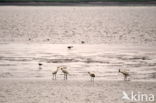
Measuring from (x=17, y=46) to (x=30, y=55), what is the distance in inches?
198

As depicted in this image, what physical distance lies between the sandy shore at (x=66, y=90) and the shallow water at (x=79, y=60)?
1.71 meters

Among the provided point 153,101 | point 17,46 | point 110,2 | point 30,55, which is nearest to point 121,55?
point 30,55

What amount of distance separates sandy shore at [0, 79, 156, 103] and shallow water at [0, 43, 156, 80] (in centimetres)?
171

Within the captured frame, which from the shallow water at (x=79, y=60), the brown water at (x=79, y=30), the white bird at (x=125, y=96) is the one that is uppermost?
the brown water at (x=79, y=30)

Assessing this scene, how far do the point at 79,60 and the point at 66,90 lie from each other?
8647 millimetres

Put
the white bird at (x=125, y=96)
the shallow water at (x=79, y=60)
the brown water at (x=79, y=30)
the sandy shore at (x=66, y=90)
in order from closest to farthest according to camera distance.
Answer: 1. the sandy shore at (x=66, y=90)
2. the white bird at (x=125, y=96)
3. the shallow water at (x=79, y=60)
4. the brown water at (x=79, y=30)

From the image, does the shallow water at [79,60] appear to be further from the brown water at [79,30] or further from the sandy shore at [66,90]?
the brown water at [79,30]

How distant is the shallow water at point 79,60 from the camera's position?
22453 millimetres

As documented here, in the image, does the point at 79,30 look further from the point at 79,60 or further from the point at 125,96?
the point at 125,96

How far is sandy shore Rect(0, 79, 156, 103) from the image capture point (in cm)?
1678

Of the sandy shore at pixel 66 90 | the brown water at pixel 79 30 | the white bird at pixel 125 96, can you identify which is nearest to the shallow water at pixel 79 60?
the sandy shore at pixel 66 90

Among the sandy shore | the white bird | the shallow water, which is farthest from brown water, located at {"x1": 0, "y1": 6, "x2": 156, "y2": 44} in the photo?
the white bird

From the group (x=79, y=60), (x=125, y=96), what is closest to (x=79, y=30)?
(x=79, y=60)

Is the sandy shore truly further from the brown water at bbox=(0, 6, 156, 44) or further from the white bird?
the brown water at bbox=(0, 6, 156, 44)
